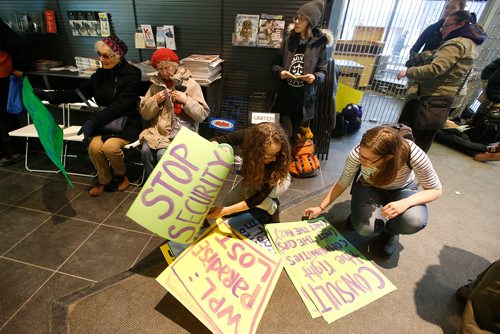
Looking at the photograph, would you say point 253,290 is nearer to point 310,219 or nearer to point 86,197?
point 310,219

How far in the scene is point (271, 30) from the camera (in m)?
2.53

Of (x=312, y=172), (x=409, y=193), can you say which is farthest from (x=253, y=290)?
(x=312, y=172)

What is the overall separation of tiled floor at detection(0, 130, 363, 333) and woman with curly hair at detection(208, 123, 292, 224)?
2.06 ft

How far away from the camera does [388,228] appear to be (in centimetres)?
166

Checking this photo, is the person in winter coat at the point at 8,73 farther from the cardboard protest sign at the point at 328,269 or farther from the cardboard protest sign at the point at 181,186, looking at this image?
the cardboard protest sign at the point at 328,269

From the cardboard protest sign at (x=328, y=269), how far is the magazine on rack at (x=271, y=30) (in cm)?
188

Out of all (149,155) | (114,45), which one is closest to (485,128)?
(149,155)

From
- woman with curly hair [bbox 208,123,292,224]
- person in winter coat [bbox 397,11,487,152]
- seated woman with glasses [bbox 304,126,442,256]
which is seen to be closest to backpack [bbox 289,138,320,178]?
seated woman with glasses [bbox 304,126,442,256]

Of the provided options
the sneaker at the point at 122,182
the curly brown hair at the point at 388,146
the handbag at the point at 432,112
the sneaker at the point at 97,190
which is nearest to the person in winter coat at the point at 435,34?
the handbag at the point at 432,112

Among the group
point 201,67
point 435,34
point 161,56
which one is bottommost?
point 201,67

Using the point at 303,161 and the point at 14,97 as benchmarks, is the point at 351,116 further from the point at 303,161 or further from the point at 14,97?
the point at 14,97

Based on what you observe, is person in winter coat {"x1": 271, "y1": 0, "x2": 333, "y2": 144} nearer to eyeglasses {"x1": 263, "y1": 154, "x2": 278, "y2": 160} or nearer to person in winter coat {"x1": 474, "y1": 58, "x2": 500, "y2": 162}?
eyeglasses {"x1": 263, "y1": 154, "x2": 278, "y2": 160}

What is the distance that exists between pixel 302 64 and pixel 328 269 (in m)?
1.76

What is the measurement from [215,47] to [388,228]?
245 cm
